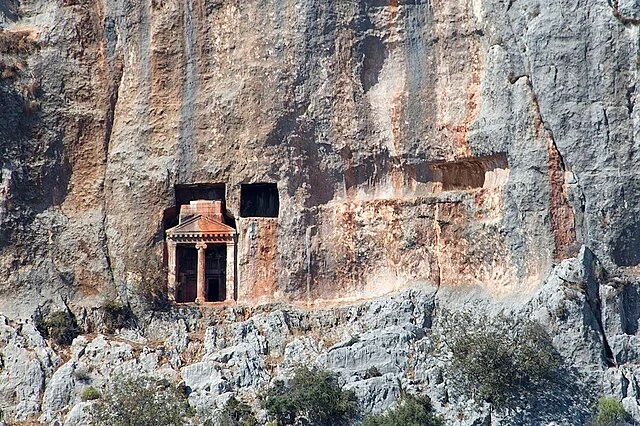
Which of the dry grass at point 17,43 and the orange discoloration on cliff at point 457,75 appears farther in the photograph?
the dry grass at point 17,43

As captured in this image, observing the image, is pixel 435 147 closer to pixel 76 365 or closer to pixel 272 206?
pixel 272 206

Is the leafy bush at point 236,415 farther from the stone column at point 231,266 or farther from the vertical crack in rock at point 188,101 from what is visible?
the vertical crack in rock at point 188,101

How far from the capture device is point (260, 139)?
172 feet

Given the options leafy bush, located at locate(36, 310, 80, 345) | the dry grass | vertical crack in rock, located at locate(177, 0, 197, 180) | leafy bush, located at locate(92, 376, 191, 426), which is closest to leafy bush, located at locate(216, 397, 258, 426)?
leafy bush, located at locate(92, 376, 191, 426)

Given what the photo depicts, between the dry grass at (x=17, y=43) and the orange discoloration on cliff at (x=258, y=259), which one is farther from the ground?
the dry grass at (x=17, y=43)

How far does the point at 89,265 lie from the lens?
173ft

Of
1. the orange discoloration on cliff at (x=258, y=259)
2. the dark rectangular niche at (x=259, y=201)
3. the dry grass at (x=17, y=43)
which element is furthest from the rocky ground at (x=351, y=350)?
the dry grass at (x=17, y=43)

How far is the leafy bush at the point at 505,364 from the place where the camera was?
45.7m

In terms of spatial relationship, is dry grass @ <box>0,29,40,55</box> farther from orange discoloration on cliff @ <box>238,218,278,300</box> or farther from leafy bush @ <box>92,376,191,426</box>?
leafy bush @ <box>92,376,191,426</box>

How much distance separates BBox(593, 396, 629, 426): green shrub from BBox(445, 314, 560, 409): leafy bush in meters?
1.90

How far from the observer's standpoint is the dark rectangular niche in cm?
5353

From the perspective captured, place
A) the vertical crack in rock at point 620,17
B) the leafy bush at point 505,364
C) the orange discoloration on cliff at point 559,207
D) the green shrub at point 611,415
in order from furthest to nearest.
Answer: the orange discoloration on cliff at point 559,207 < the vertical crack in rock at point 620,17 < the leafy bush at point 505,364 < the green shrub at point 611,415

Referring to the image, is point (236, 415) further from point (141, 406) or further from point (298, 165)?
point (298, 165)

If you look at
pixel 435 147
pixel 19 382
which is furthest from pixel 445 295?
pixel 19 382
